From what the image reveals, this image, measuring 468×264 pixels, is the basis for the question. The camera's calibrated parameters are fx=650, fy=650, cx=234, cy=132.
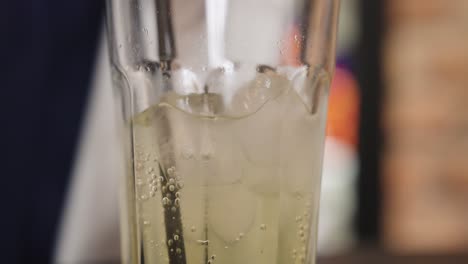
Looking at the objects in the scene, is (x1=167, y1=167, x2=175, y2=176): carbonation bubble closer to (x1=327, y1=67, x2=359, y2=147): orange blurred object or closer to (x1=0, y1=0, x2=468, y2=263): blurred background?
(x1=0, y1=0, x2=468, y2=263): blurred background

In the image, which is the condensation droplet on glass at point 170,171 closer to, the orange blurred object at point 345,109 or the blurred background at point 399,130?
the blurred background at point 399,130

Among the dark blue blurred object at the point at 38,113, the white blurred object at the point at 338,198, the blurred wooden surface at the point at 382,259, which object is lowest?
the white blurred object at the point at 338,198

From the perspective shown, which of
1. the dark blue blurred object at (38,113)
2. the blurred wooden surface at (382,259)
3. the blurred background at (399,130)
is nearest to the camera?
the blurred wooden surface at (382,259)

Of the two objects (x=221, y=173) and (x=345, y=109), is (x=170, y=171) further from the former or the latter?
(x=345, y=109)

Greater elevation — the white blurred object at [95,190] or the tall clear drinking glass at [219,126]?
the tall clear drinking glass at [219,126]

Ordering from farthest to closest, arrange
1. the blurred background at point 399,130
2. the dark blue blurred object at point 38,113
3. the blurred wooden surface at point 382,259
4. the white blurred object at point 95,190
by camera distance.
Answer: the blurred background at point 399,130 → the white blurred object at point 95,190 → the dark blue blurred object at point 38,113 → the blurred wooden surface at point 382,259

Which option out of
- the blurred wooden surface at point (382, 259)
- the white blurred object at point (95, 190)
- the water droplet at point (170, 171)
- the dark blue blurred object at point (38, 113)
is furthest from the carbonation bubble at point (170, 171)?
the white blurred object at point (95, 190)
